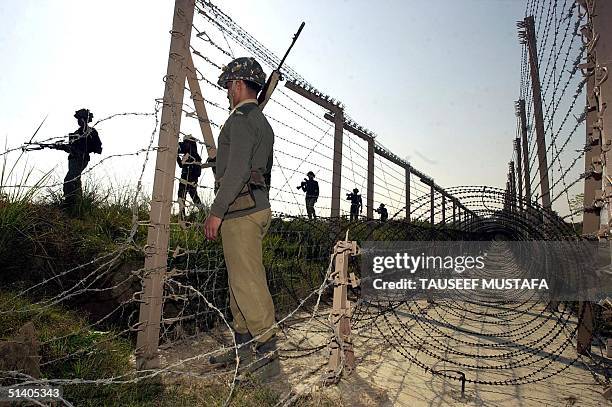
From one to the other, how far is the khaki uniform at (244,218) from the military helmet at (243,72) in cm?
21

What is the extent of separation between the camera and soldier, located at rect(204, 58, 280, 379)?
8.21ft

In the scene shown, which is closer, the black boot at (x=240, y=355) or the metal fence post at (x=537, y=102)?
the black boot at (x=240, y=355)

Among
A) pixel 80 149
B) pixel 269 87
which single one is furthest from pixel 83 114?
pixel 269 87

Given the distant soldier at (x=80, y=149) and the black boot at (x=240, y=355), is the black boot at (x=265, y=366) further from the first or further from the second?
the distant soldier at (x=80, y=149)

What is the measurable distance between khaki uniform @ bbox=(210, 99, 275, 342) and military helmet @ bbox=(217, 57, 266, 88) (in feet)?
0.70

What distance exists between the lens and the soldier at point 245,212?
2502 millimetres

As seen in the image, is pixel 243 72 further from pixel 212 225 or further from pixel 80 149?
pixel 80 149

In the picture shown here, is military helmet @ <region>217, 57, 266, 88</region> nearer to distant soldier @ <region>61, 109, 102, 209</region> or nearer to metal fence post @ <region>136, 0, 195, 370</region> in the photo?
metal fence post @ <region>136, 0, 195, 370</region>

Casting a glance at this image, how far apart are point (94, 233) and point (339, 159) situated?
2781mm

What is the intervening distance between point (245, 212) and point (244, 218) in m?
0.04

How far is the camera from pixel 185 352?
3125mm

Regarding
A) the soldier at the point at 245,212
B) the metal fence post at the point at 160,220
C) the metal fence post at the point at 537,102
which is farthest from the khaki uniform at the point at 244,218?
the metal fence post at the point at 537,102

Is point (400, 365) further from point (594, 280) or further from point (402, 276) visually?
point (402, 276)

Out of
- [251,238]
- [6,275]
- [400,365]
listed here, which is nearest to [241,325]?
[251,238]
